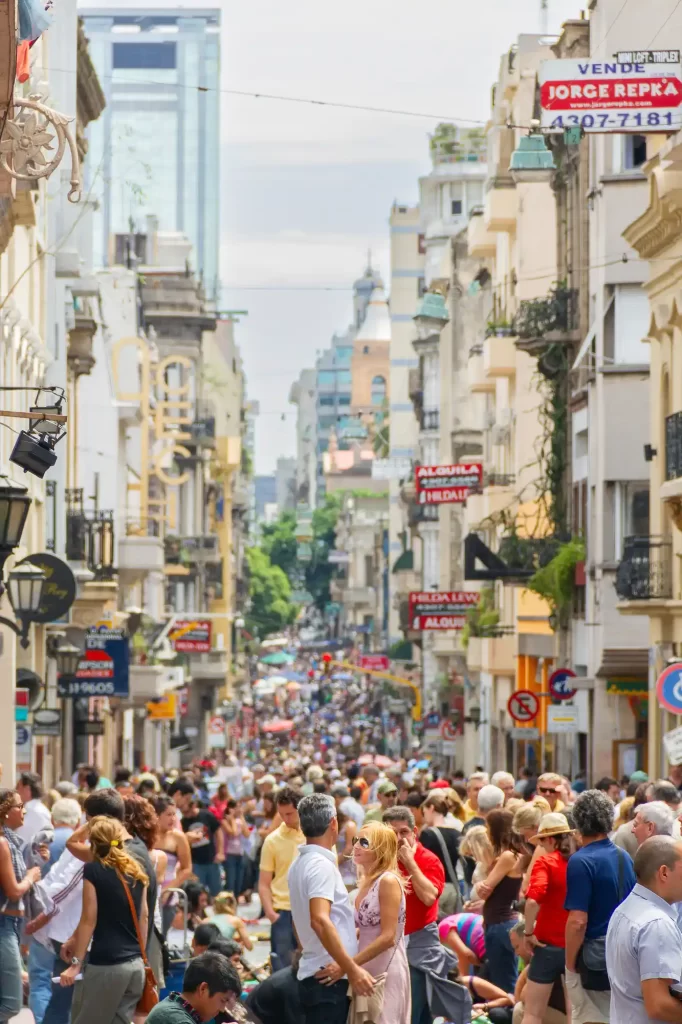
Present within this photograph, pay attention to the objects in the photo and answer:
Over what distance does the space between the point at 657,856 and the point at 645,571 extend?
2028cm

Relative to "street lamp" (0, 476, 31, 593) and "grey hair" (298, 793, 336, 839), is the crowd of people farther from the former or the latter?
"street lamp" (0, 476, 31, 593)

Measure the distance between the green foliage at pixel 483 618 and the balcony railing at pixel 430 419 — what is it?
2395cm

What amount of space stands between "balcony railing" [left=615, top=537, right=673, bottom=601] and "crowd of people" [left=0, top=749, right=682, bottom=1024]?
1196 centimetres

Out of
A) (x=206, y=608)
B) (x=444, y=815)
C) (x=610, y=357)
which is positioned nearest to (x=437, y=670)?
(x=206, y=608)

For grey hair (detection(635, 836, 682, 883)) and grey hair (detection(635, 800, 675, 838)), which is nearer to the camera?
grey hair (detection(635, 836, 682, 883))

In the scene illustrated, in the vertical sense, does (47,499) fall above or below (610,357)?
below

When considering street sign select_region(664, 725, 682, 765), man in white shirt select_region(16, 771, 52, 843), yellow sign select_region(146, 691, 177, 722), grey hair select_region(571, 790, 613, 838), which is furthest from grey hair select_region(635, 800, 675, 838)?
yellow sign select_region(146, 691, 177, 722)

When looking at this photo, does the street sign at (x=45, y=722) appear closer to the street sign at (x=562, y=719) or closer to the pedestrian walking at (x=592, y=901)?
the street sign at (x=562, y=719)

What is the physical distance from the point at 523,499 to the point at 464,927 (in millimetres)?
31358

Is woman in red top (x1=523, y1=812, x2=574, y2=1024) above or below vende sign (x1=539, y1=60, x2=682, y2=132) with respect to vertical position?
A: below

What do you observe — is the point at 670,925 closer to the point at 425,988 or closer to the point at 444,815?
the point at 425,988

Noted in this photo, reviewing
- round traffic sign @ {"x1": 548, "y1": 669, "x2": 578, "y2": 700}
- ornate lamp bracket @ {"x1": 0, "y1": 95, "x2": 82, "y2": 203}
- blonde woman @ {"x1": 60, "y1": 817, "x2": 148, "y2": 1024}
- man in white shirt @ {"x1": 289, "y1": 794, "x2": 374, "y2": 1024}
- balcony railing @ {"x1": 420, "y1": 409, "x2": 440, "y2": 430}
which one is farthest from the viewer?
balcony railing @ {"x1": 420, "y1": 409, "x2": 440, "y2": 430}

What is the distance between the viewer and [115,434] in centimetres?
5081

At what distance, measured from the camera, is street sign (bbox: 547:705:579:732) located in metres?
34.5
